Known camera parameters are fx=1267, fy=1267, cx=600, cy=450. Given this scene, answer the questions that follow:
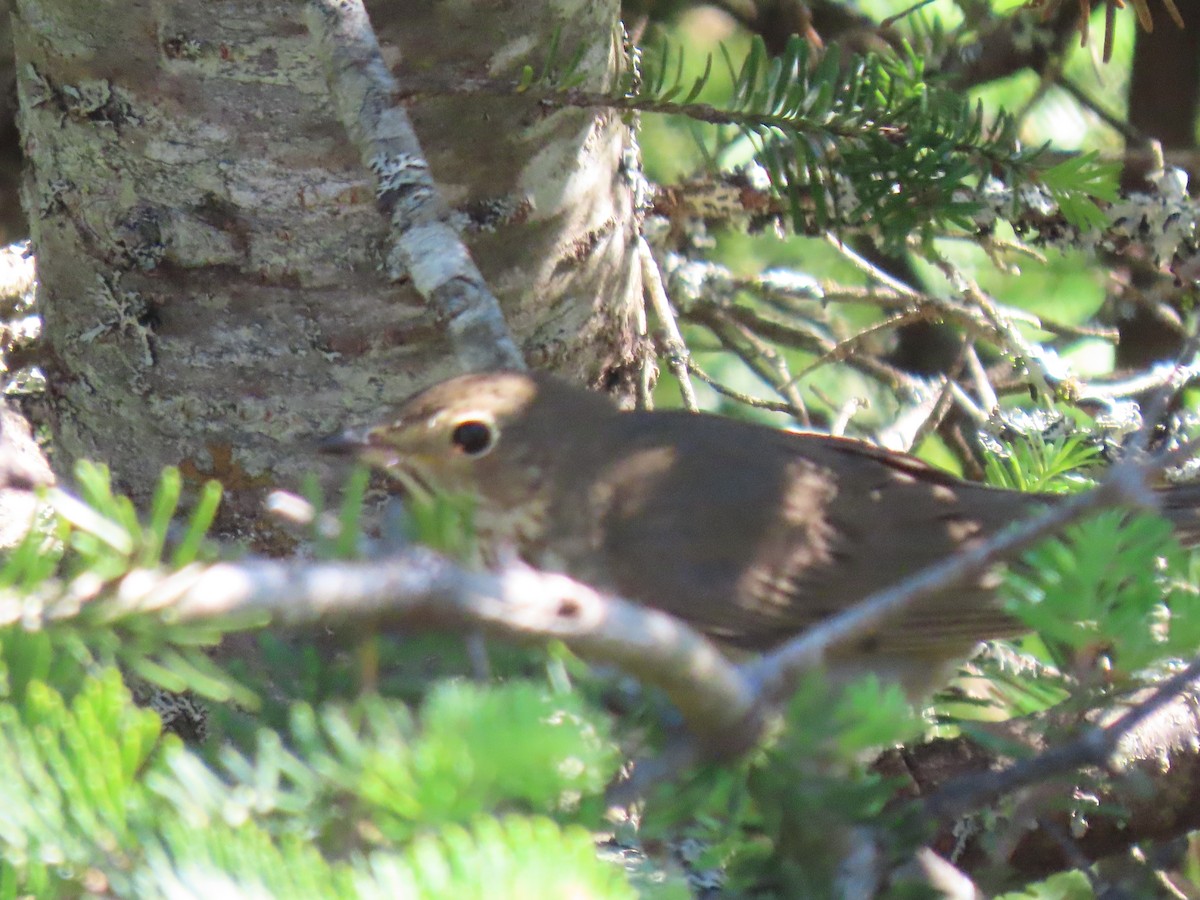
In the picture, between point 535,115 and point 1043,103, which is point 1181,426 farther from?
point 1043,103

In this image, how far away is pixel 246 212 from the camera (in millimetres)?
2070

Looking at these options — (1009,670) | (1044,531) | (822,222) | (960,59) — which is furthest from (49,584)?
(960,59)

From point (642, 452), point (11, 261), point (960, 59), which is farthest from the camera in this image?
point (960, 59)

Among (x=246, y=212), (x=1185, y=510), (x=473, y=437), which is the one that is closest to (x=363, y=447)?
(x=473, y=437)

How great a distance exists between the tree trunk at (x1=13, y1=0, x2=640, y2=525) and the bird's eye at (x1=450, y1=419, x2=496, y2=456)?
126 millimetres

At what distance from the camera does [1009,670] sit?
2293 mm

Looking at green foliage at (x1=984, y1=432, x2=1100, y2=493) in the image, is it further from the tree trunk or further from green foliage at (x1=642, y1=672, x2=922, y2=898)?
green foliage at (x1=642, y1=672, x2=922, y2=898)

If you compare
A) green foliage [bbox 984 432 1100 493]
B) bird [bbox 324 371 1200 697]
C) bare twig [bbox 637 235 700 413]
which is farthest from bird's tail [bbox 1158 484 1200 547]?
bare twig [bbox 637 235 700 413]

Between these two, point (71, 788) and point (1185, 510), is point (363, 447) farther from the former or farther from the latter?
point (1185, 510)

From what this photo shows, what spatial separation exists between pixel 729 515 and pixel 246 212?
3.61ft

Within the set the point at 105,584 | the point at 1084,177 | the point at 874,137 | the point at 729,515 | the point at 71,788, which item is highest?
the point at 874,137

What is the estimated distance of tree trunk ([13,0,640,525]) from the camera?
78.7 inches

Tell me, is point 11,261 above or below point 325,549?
above

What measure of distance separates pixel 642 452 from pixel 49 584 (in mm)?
1677
